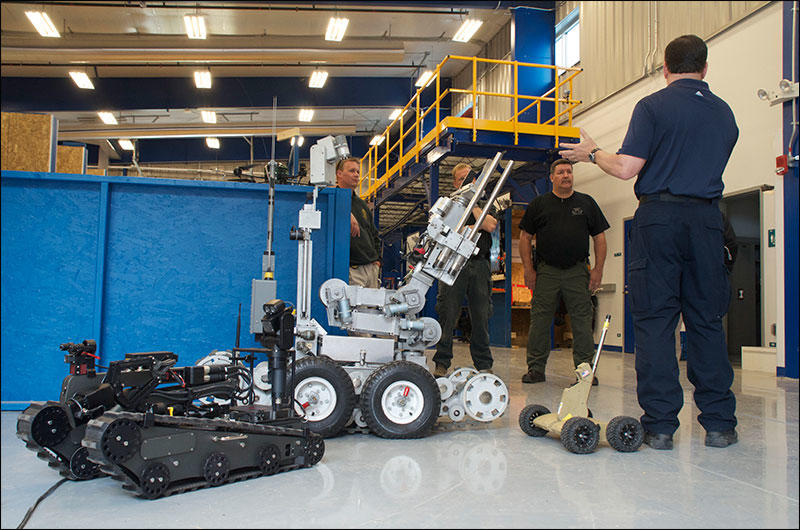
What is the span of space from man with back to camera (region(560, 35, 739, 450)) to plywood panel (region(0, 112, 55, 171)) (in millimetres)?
3467

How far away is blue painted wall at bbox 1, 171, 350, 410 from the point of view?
Result: 3.76 m

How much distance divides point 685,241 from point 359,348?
1805mm

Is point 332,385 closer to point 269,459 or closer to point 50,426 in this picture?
point 269,459

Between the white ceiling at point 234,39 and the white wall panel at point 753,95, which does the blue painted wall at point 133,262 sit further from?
the white ceiling at point 234,39

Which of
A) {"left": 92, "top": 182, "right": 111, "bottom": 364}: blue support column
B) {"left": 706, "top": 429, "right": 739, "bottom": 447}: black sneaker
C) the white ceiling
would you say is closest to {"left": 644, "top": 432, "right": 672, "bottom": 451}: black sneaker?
{"left": 706, "top": 429, "right": 739, "bottom": 447}: black sneaker

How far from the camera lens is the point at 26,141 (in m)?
3.94

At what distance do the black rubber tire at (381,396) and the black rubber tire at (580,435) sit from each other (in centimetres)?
68

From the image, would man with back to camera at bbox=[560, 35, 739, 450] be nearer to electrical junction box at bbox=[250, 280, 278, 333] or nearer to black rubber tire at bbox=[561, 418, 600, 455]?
black rubber tire at bbox=[561, 418, 600, 455]

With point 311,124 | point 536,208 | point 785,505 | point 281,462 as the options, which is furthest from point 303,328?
point 311,124

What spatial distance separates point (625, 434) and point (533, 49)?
974cm

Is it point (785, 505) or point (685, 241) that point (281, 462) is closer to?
point (785, 505)

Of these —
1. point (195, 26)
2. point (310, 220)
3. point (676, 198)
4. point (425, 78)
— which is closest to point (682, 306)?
point (676, 198)

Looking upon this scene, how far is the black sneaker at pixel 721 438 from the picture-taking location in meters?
2.83

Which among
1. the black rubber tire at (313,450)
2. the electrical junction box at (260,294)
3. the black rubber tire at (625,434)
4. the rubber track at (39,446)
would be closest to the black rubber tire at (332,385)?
the electrical junction box at (260,294)
